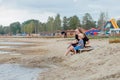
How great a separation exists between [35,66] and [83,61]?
2.29 metres

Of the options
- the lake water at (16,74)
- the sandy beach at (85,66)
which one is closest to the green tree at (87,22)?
the sandy beach at (85,66)

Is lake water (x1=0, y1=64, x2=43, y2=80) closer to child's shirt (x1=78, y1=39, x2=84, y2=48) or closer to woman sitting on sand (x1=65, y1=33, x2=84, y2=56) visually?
woman sitting on sand (x1=65, y1=33, x2=84, y2=56)

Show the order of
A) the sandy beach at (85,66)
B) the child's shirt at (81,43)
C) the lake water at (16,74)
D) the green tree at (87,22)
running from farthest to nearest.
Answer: the green tree at (87,22) → the child's shirt at (81,43) → the lake water at (16,74) → the sandy beach at (85,66)

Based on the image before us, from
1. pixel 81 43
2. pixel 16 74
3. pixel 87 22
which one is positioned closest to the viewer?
pixel 16 74

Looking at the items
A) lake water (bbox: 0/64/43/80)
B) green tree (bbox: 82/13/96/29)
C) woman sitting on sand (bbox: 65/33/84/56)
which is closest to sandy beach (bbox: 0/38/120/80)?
lake water (bbox: 0/64/43/80)

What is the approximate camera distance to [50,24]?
118 metres

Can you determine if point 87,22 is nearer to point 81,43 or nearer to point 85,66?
point 81,43

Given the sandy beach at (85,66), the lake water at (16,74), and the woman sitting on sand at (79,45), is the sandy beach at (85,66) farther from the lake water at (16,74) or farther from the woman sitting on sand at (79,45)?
the woman sitting on sand at (79,45)

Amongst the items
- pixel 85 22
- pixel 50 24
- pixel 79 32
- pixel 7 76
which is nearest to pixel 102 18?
pixel 85 22

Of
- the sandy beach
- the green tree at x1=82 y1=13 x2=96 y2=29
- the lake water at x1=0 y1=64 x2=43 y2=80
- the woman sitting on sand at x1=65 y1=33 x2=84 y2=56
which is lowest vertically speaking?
the lake water at x1=0 y1=64 x2=43 y2=80

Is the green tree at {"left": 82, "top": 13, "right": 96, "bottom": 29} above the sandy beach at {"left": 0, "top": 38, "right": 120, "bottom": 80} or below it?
above

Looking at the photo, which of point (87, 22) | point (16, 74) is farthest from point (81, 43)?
point (87, 22)

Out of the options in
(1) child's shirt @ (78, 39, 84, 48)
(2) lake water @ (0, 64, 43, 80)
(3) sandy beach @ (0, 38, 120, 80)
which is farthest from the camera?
(1) child's shirt @ (78, 39, 84, 48)

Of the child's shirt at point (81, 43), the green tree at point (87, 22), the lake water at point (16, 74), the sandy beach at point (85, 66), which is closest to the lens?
the sandy beach at point (85, 66)
